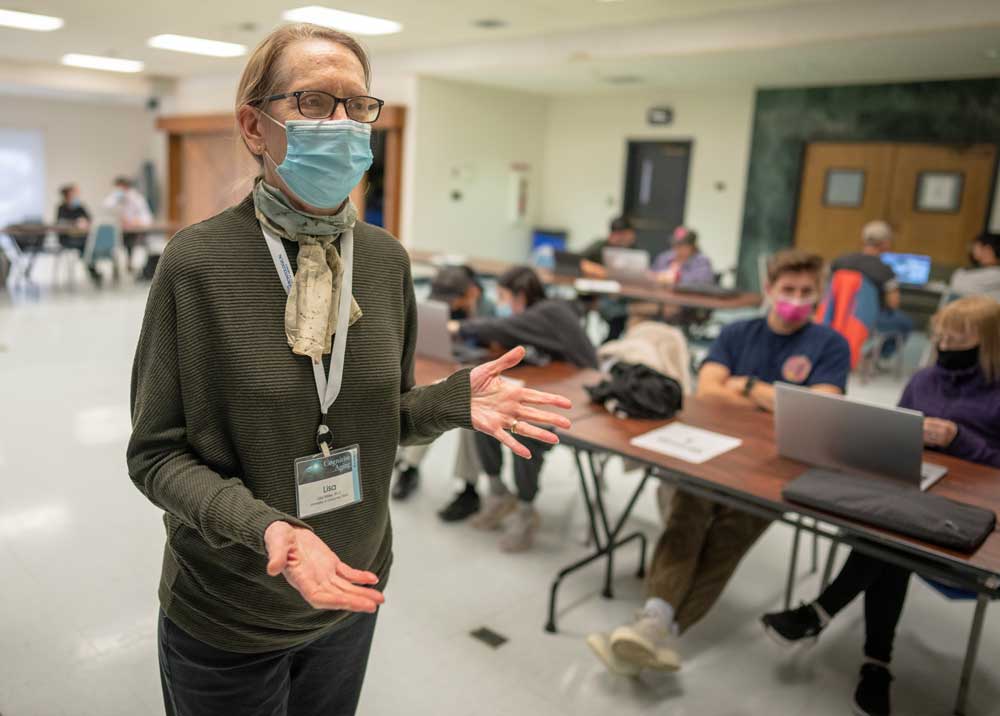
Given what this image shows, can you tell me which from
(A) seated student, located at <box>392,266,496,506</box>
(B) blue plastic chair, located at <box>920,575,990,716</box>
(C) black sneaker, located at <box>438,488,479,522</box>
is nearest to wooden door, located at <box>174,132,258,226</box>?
(A) seated student, located at <box>392,266,496,506</box>

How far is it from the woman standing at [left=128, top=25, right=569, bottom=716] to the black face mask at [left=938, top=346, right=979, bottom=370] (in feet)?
6.12

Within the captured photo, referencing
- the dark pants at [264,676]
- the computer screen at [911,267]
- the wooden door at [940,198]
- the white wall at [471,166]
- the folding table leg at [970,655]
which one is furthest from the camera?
the white wall at [471,166]

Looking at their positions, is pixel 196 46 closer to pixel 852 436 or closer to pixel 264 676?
pixel 852 436

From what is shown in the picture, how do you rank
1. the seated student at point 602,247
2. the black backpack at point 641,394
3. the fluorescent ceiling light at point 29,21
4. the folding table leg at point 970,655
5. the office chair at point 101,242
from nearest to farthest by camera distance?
1. the folding table leg at point 970,655
2. the black backpack at point 641,394
3. the seated student at point 602,247
4. the fluorescent ceiling light at point 29,21
5. the office chair at point 101,242

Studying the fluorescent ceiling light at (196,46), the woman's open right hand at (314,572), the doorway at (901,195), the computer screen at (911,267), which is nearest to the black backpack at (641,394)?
the woman's open right hand at (314,572)

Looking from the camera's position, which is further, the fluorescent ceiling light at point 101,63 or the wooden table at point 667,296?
the fluorescent ceiling light at point 101,63

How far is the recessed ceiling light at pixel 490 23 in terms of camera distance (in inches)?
281

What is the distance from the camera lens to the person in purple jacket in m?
2.28

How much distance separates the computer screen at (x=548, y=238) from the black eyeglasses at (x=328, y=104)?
1032 cm

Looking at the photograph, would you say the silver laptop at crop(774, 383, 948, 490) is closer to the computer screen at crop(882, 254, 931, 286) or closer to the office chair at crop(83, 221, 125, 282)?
the computer screen at crop(882, 254, 931, 286)

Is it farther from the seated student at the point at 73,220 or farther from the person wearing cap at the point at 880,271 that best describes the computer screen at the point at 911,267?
the seated student at the point at 73,220

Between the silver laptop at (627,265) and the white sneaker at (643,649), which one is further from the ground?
the silver laptop at (627,265)

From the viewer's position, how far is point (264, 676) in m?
1.12

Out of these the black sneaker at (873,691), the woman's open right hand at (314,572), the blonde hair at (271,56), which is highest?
the blonde hair at (271,56)
